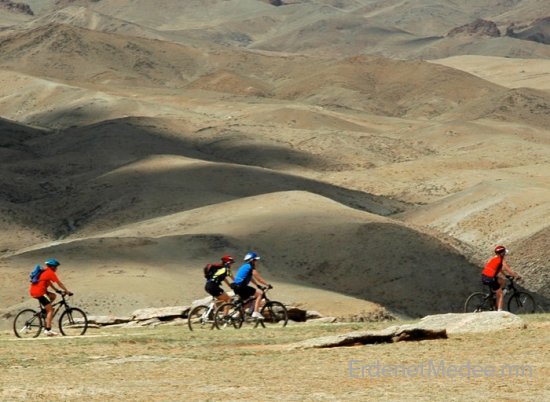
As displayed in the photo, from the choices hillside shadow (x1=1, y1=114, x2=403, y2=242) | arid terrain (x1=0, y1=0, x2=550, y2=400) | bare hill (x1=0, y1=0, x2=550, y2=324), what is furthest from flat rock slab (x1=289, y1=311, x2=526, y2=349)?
hillside shadow (x1=1, y1=114, x2=403, y2=242)

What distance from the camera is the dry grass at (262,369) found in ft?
46.3

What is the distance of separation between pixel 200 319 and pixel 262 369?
8.37m

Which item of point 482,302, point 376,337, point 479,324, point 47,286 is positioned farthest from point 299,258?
point 376,337

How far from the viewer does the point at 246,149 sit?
287ft

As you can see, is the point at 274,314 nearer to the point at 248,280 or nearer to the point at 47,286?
the point at 248,280

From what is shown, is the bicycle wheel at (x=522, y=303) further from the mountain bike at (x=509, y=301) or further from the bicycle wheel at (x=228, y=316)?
the bicycle wheel at (x=228, y=316)

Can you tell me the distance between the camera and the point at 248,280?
22.7 meters

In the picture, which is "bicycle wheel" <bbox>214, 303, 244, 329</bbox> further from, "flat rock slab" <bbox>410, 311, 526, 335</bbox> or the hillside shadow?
the hillside shadow

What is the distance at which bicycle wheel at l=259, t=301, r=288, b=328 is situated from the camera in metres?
24.0

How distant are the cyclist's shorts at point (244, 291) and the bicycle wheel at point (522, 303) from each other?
5860mm

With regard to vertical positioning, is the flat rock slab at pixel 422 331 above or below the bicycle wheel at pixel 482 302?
below

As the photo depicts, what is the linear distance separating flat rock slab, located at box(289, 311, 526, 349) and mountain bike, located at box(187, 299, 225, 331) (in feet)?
18.2

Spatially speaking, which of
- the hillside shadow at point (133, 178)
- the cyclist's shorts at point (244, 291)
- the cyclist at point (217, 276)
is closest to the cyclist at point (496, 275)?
the cyclist's shorts at point (244, 291)

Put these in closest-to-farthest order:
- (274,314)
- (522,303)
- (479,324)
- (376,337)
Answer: (376,337) < (479,324) < (274,314) < (522,303)
